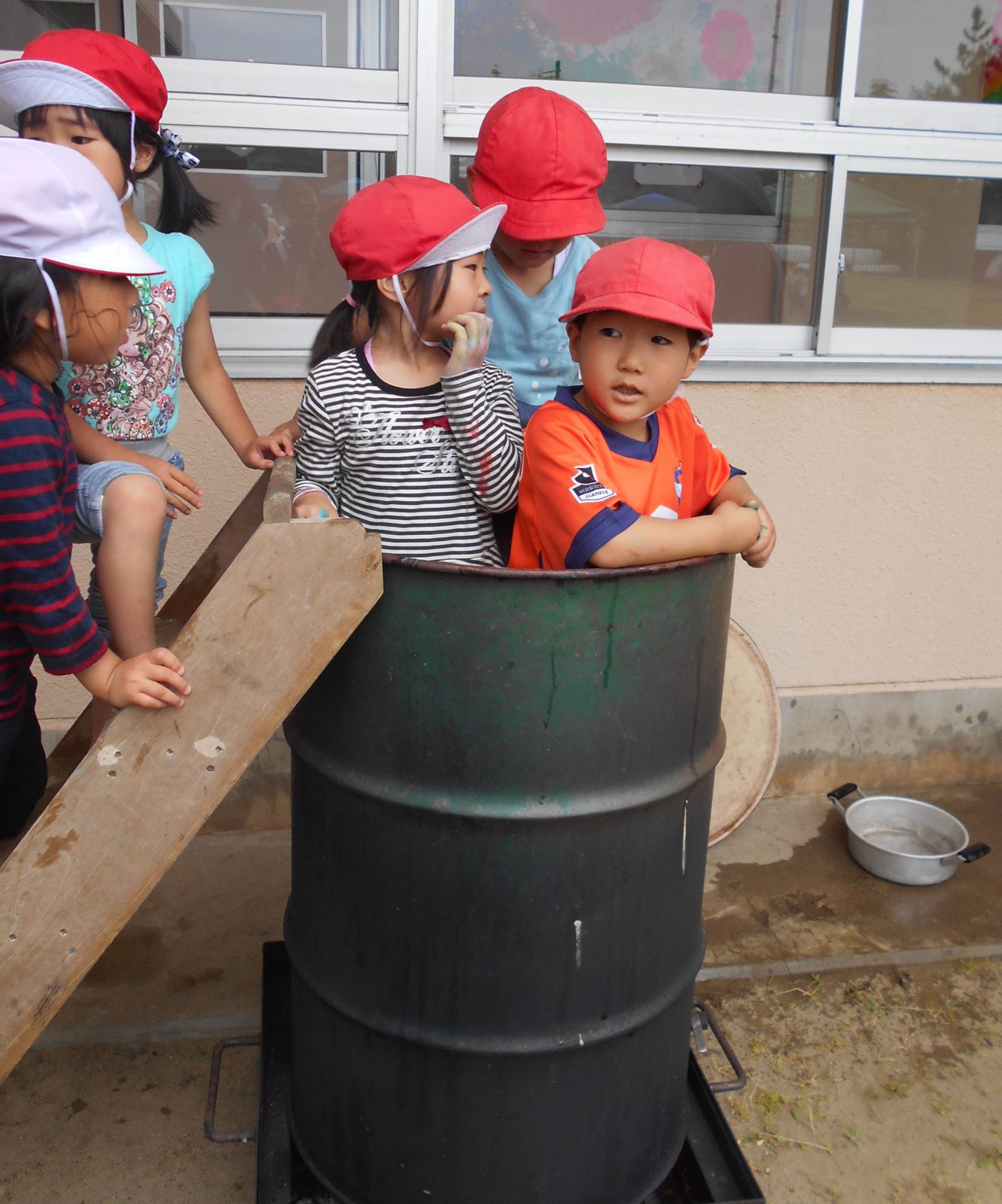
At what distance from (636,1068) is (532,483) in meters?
0.99

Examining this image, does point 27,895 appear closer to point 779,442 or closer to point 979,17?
point 779,442

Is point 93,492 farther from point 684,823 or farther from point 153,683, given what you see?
point 684,823

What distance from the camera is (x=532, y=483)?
1.81 meters

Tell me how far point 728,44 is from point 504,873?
8.95 ft

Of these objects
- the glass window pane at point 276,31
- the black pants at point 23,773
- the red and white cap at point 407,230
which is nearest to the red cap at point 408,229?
the red and white cap at point 407,230

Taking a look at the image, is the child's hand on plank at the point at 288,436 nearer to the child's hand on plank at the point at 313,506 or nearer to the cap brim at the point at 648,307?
the child's hand on plank at the point at 313,506

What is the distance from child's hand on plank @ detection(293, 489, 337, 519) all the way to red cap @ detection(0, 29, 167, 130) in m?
0.87

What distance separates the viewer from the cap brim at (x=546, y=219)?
7.22 feet

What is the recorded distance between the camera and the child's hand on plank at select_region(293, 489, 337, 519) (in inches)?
71.9

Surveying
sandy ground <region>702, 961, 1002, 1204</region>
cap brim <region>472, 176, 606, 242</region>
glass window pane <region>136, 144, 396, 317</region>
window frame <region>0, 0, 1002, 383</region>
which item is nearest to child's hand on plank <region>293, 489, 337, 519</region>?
cap brim <region>472, 176, 606, 242</region>

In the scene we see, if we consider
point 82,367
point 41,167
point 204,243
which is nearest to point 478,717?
point 41,167

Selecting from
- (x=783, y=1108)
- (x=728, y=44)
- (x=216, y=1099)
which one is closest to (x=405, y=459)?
(x=216, y=1099)

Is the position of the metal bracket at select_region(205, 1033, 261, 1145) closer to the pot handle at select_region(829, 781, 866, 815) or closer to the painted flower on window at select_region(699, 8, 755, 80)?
the pot handle at select_region(829, 781, 866, 815)

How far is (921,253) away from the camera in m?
3.54
